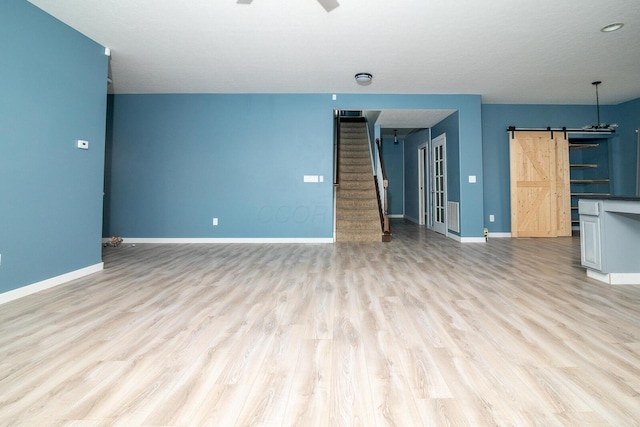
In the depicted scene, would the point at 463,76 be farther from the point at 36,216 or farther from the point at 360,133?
the point at 36,216

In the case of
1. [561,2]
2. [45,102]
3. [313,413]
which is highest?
[561,2]

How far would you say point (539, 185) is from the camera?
6520mm

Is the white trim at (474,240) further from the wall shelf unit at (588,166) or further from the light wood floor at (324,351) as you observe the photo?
the wall shelf unit at (588,166)

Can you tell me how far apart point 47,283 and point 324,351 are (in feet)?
9.89

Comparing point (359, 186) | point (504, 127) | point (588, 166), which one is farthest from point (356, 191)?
point (588, 166)

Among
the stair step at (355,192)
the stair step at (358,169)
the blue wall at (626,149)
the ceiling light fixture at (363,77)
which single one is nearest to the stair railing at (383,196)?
the stair step at (355,192)

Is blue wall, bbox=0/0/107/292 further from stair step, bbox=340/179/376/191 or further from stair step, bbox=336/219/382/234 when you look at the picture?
stair step, bbox=340/179/376/191

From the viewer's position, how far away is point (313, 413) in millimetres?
1204

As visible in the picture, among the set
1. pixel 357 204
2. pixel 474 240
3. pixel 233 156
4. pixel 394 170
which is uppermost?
pixel 394 170

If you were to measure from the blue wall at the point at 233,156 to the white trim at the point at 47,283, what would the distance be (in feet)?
Answer: 7.49

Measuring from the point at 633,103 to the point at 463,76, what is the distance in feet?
14.1

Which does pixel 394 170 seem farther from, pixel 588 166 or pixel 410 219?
pixel 588 166

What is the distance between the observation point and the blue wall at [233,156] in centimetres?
587

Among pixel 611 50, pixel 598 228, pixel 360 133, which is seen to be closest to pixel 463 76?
pixel 611 50
